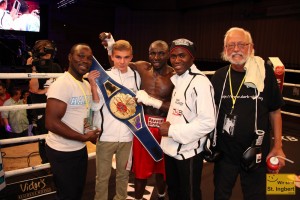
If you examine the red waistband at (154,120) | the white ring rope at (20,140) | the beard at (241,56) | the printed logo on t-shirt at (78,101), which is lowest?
the white ring rope at (20,140)

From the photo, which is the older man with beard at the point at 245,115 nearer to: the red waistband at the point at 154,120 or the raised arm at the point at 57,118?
the red waistband at the point at 154,120

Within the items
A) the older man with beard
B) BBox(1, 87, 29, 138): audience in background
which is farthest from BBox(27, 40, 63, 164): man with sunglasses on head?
the older man with beard

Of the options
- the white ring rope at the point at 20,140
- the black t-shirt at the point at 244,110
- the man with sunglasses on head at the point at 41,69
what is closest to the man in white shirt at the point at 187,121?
the black t-shirt at the point at 244,110

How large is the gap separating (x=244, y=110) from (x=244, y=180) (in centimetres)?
48

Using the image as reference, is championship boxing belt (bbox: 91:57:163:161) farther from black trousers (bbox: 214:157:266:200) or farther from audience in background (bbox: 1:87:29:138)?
audience in background (bbox: 1:87:29:138)

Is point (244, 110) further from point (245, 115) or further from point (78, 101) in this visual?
point (78, 101)

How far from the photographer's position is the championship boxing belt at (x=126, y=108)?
6.74ft

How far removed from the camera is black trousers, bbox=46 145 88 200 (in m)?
1.65

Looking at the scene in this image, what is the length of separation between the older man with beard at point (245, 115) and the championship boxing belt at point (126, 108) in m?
0.58

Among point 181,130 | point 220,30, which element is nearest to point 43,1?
point 220,30

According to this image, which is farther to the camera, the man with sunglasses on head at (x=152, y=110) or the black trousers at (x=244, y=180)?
the man with sunglasses on head at (x=152, y=110)

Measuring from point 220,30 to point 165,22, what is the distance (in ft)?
8.57

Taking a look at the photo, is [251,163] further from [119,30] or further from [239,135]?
[119,30]

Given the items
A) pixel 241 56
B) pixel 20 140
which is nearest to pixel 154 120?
pixel 241 56
